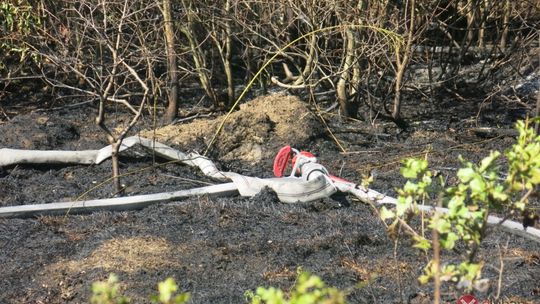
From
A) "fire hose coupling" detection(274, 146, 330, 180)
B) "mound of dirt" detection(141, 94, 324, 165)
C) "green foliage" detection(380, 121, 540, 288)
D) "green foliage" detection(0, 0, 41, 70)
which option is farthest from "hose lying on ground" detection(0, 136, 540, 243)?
"green foliage" detection(0, 0, 41, 70)

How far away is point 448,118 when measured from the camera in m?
8.84

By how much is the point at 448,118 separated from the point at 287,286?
4.88 m

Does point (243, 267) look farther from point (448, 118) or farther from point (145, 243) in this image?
point (448, 118)

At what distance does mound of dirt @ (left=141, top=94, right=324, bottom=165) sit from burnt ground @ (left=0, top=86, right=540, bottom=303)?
0.01 m

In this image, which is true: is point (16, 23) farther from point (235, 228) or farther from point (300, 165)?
point (235, 228)

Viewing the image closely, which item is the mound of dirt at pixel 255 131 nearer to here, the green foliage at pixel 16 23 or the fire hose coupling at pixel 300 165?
the fire hose coupling at pixel 300 165

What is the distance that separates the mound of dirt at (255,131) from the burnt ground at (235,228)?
14 millimetres

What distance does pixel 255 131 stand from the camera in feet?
25.0

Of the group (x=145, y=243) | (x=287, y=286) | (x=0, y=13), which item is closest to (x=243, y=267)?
(x=287, y=286)

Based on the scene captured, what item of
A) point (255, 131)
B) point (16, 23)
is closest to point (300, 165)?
point (255, 131)

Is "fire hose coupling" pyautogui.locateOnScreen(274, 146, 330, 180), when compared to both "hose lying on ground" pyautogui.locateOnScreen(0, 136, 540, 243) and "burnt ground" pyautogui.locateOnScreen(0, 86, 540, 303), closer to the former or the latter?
"hose lying on ground" pyautogui.locateOnScreen(0, 136, 540, 243)

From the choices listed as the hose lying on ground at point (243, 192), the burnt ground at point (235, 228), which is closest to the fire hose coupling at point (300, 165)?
the hose lying on ground at point (243, 192)

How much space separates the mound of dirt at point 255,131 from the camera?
24.5 ft

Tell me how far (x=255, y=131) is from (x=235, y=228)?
7.59 feet
